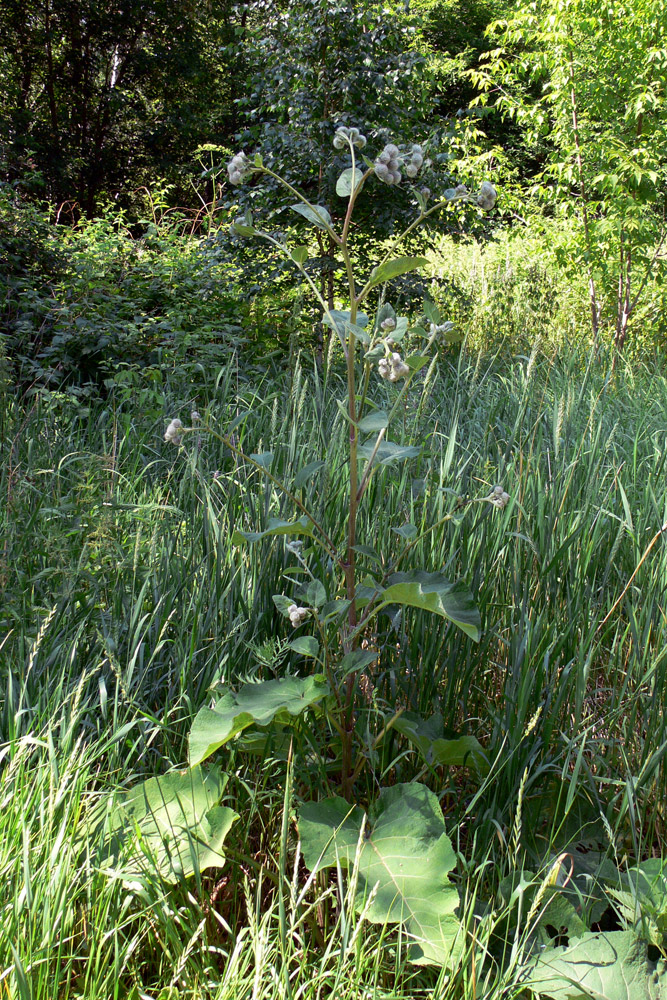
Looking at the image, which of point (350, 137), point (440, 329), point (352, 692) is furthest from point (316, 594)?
point (350, 137)

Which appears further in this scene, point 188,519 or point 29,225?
point 29,225

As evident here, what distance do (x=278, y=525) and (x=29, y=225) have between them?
4975 millimetres

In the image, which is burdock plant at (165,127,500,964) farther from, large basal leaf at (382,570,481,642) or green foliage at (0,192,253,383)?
green foliage at (0,192,253,383)

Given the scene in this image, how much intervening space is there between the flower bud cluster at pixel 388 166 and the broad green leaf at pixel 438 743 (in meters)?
0.90

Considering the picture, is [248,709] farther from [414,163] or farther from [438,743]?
[414,163]

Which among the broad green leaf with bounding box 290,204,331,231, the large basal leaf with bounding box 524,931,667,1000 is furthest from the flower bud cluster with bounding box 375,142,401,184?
the large basal leaf with bounding box 524,931,667,1000

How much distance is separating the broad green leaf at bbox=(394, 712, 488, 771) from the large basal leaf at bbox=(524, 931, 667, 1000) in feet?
1.06

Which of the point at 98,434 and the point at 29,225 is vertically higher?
the point at 29,225

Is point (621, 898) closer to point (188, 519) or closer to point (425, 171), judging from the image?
point (188, 519)

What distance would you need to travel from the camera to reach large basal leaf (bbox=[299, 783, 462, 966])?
1.05 metres

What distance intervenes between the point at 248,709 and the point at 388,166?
90cm

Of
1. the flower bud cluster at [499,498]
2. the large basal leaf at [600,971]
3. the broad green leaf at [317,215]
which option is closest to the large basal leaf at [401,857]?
the large basal leaf at [600,971]

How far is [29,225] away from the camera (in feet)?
17.2

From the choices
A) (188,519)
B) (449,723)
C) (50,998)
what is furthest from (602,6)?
(50,998)
